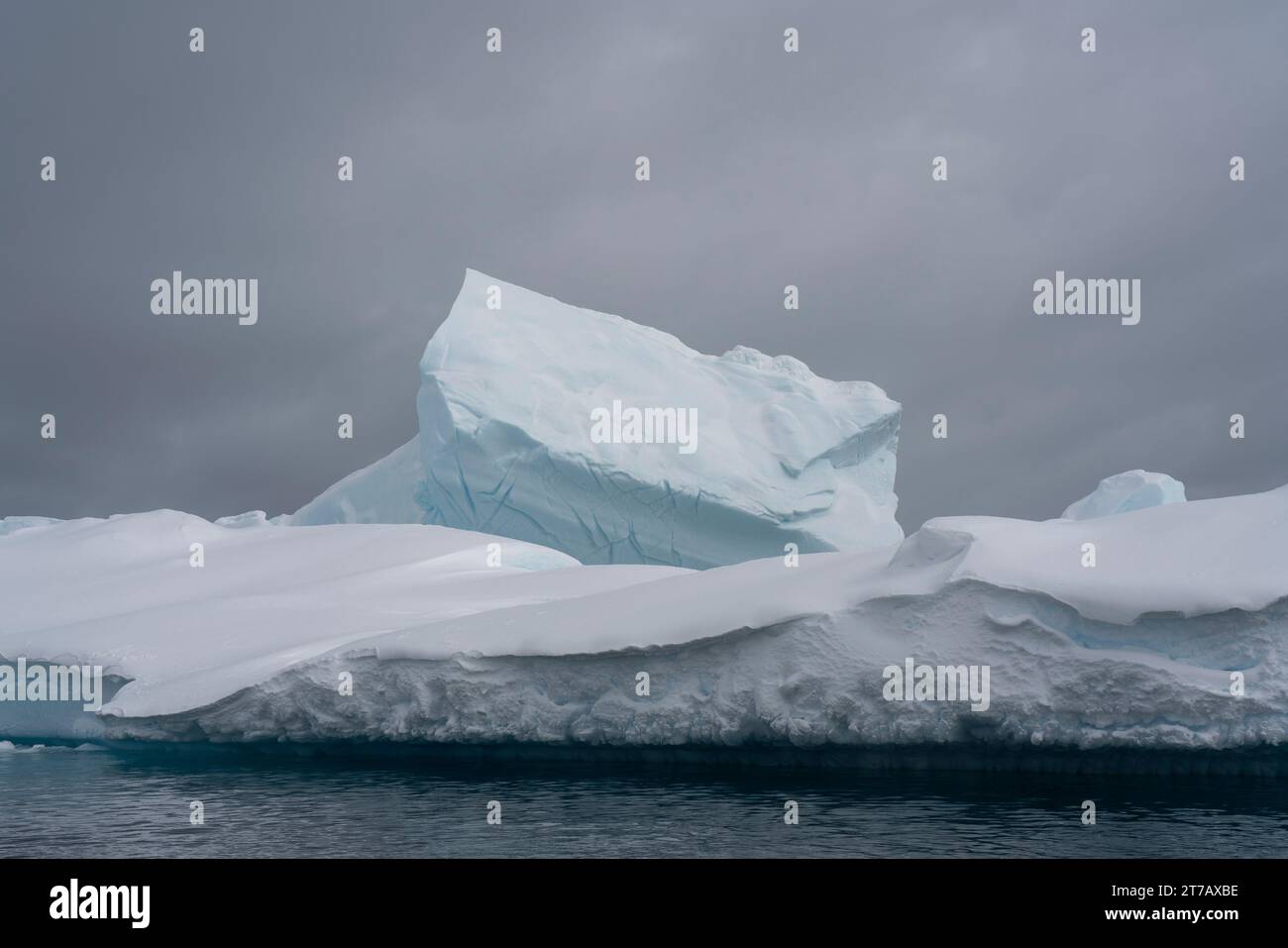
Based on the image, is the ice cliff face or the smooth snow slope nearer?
the smooth snow slope

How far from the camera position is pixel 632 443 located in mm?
21688

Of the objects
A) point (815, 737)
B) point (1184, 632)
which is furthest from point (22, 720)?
point (1184, 632)

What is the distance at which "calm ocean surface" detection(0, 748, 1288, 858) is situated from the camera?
7141mm

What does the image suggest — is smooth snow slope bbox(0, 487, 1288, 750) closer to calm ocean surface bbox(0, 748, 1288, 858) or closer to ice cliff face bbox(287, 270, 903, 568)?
calm ocean surface bbox(0, 748, 1288, 858)

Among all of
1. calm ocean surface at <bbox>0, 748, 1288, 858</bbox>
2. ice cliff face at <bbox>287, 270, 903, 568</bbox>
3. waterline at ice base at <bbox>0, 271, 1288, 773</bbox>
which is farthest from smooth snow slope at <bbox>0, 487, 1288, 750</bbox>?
ice cliff face at <bbox>287, 270, 903, 568</bbox>

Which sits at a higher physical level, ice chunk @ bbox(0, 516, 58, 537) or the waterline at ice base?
ice chunk @ bbox(0, 516, 58, 537)

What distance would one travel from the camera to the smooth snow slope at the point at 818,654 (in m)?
9.21

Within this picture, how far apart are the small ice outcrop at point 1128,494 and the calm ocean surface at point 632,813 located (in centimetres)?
1492

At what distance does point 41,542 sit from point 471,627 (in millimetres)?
12341

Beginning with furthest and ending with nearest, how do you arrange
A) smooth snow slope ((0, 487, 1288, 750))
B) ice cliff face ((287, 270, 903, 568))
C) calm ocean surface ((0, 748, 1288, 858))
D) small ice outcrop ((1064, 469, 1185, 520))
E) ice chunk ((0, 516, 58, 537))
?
ice chunk ((0, 516, 58, 537)) < small ice outcrop ((1064, 469, 1185, 520)) < ice cliff face ((287, 270, 903, 568)) < smooth snow slope ((0, 487, 1288, 750)) < calm ocean surface ((0, 748, 1288, 858))

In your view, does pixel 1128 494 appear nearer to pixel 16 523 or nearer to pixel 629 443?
pixel 629 443

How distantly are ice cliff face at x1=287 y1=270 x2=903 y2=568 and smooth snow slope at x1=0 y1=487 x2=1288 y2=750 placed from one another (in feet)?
23.0

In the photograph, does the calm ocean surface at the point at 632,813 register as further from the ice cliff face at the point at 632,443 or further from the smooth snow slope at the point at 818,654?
the ice cliff face at the point at 632,443
